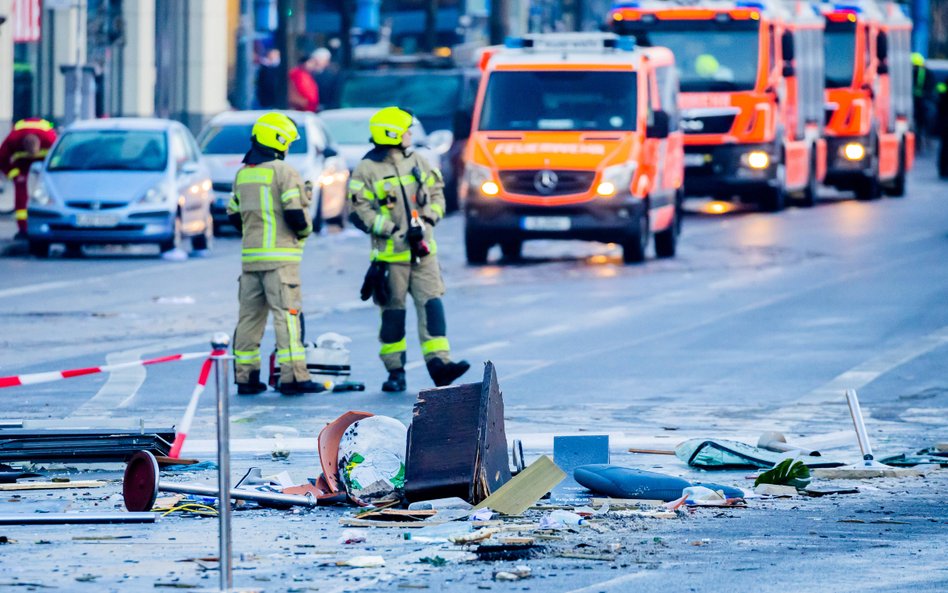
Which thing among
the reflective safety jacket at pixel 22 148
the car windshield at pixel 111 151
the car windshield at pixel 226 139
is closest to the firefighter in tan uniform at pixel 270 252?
the car windshield at pixel 111 151

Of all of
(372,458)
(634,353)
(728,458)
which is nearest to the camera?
(372,458)

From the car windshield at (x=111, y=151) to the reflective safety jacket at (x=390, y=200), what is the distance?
11442 mm

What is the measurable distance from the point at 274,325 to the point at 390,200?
1.05 meters

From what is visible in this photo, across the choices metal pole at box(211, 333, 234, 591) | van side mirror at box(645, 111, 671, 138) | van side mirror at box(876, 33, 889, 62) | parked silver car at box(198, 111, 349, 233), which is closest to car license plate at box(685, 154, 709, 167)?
parked silver car at box(198, 111, 349, 233)

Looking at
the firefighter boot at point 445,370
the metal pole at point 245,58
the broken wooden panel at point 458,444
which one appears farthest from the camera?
the metal pole at point 245,58

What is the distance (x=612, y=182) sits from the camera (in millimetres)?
24344

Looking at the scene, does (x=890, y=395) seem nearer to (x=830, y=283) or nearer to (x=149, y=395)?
(x=149, y=395)

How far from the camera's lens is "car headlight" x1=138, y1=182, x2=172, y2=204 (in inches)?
969

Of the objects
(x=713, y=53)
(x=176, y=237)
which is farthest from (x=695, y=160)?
(x=176, y=237)

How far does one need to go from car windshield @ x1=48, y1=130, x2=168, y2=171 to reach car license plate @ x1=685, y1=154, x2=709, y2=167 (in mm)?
8564

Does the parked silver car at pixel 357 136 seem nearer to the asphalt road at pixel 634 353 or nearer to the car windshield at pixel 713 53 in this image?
the car windshield at pixel 713 53

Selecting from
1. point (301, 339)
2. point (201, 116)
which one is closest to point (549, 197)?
point (301, 339)

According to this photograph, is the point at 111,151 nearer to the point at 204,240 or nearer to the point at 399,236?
the point at 204,240

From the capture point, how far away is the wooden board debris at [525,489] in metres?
9.30
